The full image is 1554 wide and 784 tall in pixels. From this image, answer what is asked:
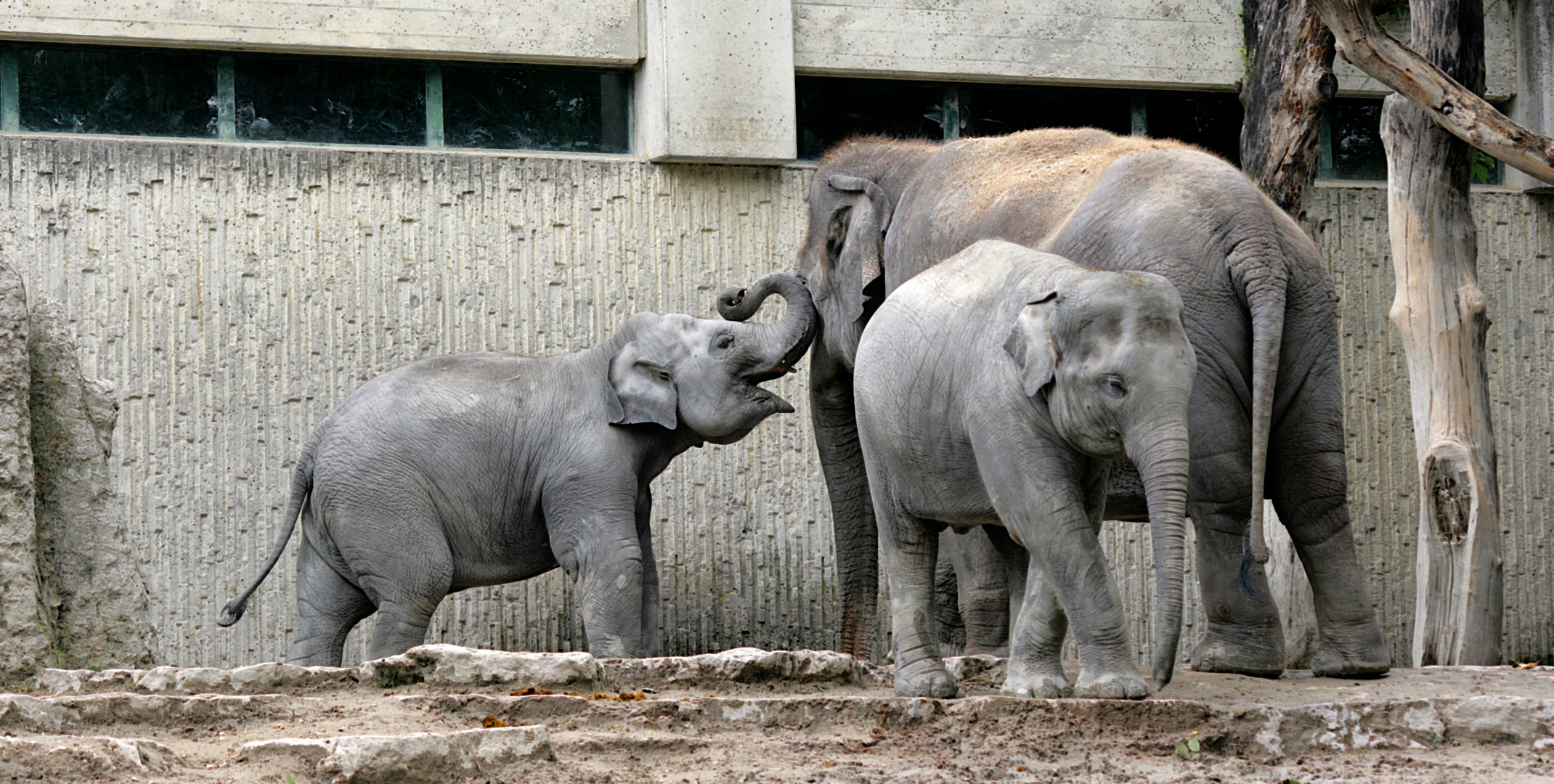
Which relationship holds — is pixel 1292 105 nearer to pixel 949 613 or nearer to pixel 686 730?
pixel 949 613

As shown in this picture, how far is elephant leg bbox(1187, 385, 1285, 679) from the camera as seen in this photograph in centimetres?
595

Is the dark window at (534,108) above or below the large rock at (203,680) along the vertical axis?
above

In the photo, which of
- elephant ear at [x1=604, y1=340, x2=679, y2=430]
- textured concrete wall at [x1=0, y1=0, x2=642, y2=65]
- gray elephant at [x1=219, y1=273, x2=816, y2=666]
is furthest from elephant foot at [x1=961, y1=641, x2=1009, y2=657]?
textured concrete wall at [x1=0, y1=0, x2=642, y2=65]

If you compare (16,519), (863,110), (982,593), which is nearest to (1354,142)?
(863,110)

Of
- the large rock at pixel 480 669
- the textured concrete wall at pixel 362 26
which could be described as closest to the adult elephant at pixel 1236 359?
the large rock at pixel 480 669

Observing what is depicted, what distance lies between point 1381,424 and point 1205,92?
91.1 inches

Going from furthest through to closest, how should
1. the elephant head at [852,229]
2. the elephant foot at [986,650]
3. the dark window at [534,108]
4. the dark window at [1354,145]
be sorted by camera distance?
1. the dark window at [1354,145]
2. the dark window at [534,108]
3. the elephant head at [852,229]
4. the elephant foot at [986,650]

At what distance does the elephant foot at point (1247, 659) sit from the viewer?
6.20 metres

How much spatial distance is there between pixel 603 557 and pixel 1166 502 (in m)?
3.24

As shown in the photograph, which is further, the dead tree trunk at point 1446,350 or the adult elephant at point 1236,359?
the dead tree trunk at point 1446,350

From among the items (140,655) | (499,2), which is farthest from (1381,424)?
(140,655)

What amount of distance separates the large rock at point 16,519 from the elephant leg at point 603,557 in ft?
7.17

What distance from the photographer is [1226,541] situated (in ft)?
19.9

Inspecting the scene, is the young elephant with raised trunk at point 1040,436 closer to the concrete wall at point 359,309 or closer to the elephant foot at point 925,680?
the elephant foot at point 925,680
